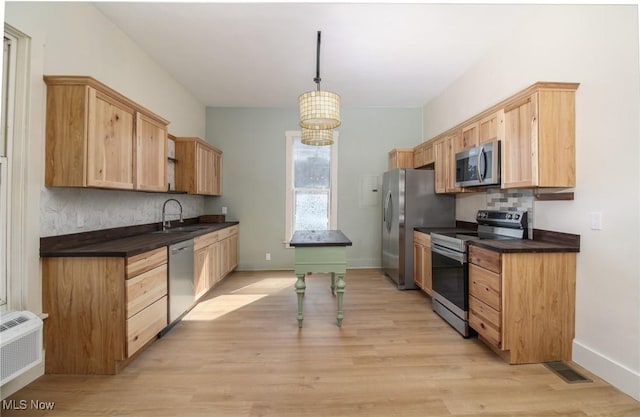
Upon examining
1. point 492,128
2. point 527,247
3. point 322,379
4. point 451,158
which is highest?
point 492,128

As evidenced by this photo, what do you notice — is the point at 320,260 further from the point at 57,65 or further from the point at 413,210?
the point at 57,65

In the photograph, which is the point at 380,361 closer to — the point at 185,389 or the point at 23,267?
the point at 185,389

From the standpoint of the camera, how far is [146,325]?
2256mm

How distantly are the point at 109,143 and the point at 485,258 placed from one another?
3230 millimetres

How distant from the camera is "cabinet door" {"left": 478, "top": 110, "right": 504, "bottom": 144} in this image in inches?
101

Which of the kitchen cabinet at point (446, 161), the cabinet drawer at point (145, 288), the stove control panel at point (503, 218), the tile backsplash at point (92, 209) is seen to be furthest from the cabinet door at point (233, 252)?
the stove control panel at point (503, 218)

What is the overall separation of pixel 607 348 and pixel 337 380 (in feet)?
6.25

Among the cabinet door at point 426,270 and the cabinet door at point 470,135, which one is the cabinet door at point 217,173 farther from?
the cabinet door at point 470,135

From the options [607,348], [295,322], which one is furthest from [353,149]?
[607,348]

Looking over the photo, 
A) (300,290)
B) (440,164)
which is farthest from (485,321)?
(440,164)

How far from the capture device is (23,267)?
1.88 m

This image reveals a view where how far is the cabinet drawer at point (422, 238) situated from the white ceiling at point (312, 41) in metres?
2.18

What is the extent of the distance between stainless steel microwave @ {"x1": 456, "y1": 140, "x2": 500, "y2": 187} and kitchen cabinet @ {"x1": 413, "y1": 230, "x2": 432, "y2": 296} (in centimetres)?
82

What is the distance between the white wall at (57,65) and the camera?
6.27 feet
